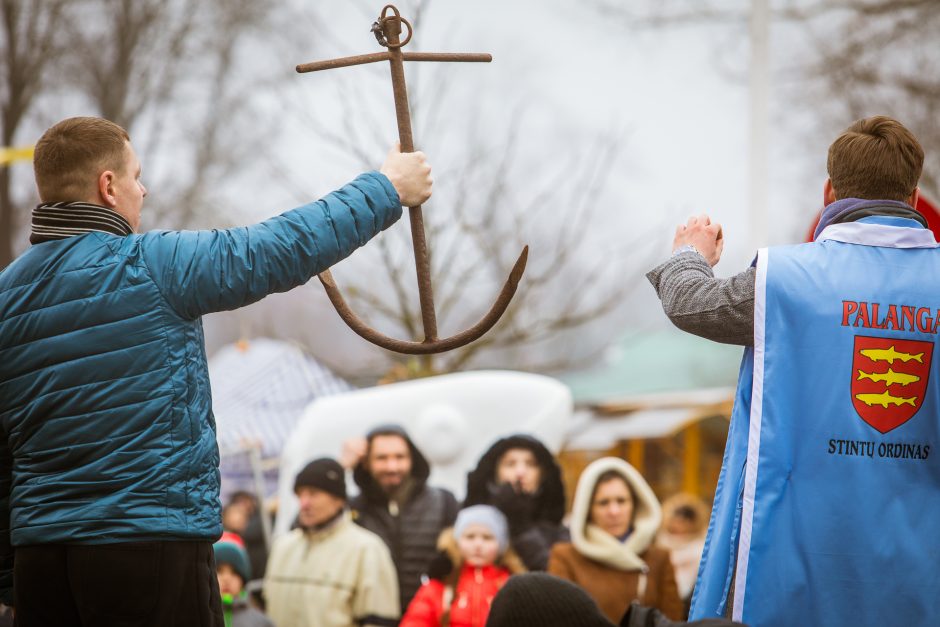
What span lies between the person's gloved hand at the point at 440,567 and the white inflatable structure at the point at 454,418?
2.28 feet

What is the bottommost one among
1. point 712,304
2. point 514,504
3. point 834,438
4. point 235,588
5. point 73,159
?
point 235,588

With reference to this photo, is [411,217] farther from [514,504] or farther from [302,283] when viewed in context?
[514,504]

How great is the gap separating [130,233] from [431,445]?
4449 mm

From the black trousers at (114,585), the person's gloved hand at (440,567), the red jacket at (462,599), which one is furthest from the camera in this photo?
the person's gloved hand at (440,567)

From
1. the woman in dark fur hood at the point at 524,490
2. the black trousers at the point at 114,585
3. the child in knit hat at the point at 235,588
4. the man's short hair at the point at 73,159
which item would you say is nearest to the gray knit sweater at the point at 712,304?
the black trousers at the point at 114,585

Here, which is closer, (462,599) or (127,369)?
(127,369)

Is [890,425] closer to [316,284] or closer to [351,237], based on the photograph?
[351,237]

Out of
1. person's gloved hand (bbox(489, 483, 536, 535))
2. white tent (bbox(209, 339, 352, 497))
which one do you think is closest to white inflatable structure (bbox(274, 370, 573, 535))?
person's gloved hand (bbox(489, 483, 536, 535))

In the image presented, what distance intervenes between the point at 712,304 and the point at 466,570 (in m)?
3.73

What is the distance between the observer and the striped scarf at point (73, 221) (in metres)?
2.76

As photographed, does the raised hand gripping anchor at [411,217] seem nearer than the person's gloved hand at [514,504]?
Yes

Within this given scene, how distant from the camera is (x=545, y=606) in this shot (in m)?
2.73

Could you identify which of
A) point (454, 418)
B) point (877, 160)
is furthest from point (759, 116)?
point (877, 160)

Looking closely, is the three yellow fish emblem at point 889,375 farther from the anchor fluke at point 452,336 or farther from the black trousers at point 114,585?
the black trousers at point 114,585
